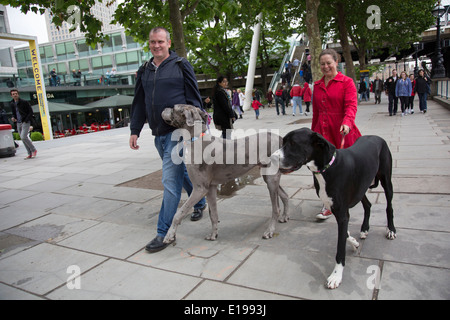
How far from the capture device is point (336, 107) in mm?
3820

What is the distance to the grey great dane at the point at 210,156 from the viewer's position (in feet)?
11.3

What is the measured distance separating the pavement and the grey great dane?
1.44 ft

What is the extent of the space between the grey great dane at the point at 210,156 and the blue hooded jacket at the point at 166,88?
31 centimetres

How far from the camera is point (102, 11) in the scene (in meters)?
130

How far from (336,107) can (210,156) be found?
1.58 metres

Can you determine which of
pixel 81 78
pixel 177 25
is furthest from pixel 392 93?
pixel 81 78

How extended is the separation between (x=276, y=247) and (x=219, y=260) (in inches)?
24.6

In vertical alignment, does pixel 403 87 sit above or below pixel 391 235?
above

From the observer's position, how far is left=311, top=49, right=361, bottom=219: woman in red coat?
11.9ft

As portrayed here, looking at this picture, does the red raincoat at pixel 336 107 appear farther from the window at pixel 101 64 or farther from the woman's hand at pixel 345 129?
the window at pixel 101 64

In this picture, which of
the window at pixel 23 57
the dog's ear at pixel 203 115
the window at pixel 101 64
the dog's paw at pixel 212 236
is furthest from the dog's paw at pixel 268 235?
the window at pixel 101 64

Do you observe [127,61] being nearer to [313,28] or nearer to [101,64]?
[101,64]

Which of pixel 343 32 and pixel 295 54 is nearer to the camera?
pixel 343 32
